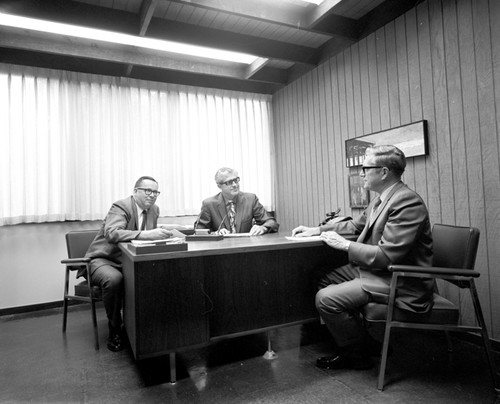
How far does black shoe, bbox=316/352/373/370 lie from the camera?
7.26 feet

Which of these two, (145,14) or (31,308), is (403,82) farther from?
(31,308)

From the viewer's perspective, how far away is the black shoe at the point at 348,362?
221cm

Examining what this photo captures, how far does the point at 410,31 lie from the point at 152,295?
2810mm

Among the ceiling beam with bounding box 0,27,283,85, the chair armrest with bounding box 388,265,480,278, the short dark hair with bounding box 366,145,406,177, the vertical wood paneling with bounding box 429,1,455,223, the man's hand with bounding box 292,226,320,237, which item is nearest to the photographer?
the chair armrest with bounding box 388,265,480,278

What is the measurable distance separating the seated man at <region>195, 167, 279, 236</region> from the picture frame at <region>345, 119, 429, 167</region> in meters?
1.06

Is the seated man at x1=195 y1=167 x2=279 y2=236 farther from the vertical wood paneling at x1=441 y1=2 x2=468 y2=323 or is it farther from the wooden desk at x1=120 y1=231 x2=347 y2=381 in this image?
the vertical wood paneling at x1=441 y1=2 x2=468 y2=323

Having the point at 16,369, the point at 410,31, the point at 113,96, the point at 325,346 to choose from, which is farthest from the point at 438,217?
the point at 113,96

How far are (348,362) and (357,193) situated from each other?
66.8 inches

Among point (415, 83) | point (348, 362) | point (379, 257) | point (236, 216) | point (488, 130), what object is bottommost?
point (348, 362)

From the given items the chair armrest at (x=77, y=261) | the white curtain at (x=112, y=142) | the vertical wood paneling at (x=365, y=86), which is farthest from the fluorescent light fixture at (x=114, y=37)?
the chair armrest at (x=77, y=261)

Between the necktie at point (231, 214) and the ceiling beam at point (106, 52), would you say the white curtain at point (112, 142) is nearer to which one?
the ceiling beam at point (106, 52)

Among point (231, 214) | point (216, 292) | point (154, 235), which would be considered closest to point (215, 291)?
point (216, 292)

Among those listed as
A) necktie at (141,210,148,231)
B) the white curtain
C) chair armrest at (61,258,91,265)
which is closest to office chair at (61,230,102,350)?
chair armrest at (61,258,91,265)

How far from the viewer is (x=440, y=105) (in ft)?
8.80
